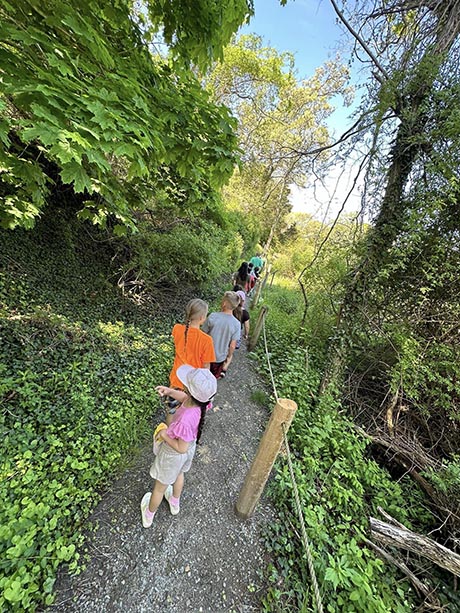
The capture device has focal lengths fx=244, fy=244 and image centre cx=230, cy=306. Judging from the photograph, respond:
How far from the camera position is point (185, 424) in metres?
1.88

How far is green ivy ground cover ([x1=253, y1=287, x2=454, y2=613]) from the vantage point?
208cm

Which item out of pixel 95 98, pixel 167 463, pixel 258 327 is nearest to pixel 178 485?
pixel 167 463

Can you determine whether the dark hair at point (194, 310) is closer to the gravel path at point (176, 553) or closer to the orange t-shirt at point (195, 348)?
the orange t-shirt at point (195, 348)

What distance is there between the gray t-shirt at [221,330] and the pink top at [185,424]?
1.42 m

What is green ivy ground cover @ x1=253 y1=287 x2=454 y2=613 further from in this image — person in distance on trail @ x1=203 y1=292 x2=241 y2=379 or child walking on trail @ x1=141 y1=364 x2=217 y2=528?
person in distance on trail @ x1=203 y1=292 x2=241 y2=379

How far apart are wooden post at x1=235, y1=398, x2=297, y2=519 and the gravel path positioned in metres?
0.20

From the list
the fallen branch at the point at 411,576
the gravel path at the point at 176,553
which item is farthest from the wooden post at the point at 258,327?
the fallen branch at the point at 411,576

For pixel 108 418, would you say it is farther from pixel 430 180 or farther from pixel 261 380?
pixel 430 180

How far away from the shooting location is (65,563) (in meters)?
1.84

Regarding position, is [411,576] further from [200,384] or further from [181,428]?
[200,384]

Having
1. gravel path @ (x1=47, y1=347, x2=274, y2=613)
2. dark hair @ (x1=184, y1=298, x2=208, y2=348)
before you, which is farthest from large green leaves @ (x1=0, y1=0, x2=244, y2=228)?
gravel path @ (x1=47, y1=347, x2=274, y2=613)

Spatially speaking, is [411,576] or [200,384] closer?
[200,384]

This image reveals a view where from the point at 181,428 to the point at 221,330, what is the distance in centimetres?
156

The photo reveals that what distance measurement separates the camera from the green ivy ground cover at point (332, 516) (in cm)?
208
